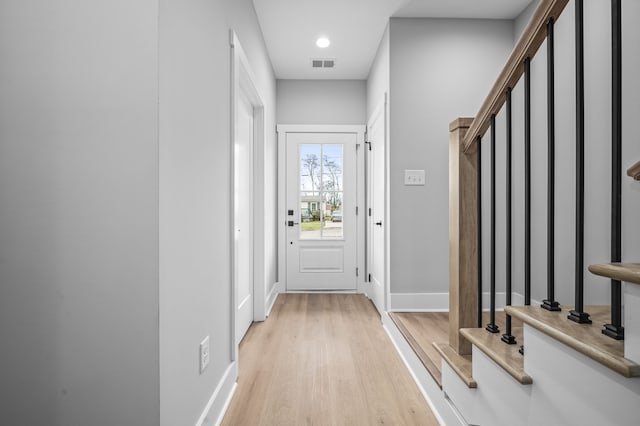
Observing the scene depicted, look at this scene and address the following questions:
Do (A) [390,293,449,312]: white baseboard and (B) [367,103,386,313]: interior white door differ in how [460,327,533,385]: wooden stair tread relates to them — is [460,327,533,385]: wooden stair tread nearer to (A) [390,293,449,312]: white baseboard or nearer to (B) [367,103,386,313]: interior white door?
(A) [390,293,449,312]: white baseboard

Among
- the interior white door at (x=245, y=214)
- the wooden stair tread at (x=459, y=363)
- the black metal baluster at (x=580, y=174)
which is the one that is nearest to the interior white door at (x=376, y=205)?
the interior white door at (x=245, y=214)

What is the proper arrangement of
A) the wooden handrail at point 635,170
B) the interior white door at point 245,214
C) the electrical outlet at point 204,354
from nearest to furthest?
the wooden handrail at point 635,170, the electrical outlet at point 204,354, the interior white door at point 245,214

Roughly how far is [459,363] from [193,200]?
132 centimetres

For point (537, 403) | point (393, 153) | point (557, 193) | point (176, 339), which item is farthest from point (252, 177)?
point (537, 403)

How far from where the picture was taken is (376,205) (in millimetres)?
4023

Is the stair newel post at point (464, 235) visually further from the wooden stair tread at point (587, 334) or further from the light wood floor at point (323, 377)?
the light wood floor at point (323, 377)

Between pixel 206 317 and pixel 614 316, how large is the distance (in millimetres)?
1490

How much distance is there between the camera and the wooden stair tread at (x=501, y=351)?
1.14 m

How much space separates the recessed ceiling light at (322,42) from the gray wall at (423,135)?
0.69 meters

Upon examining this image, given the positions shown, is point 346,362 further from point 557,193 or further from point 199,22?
point 199,22

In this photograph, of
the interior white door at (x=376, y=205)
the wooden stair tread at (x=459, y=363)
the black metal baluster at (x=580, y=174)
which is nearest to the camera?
the black metal baluster at (x=580, y=174)

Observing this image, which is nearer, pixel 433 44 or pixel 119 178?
pixel 119 178

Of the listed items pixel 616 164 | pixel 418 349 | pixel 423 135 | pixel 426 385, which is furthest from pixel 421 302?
pixel 616 164

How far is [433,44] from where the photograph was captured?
324 cm
